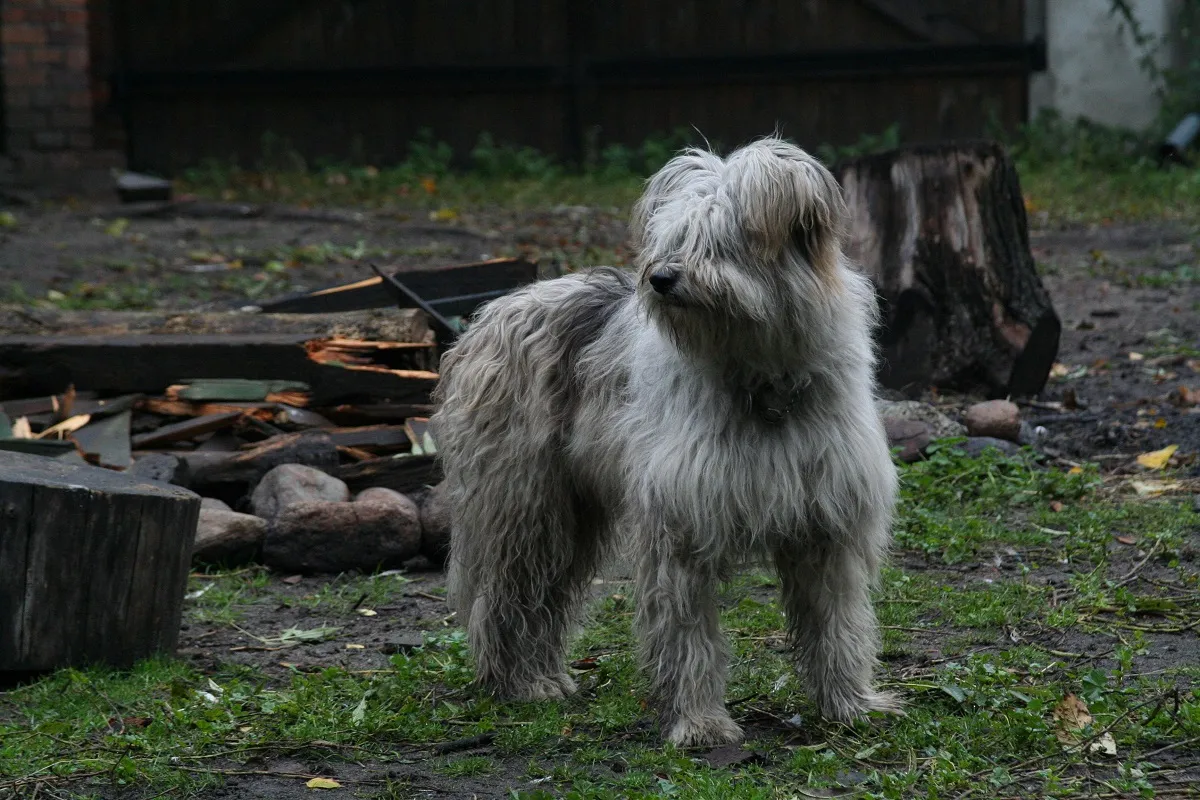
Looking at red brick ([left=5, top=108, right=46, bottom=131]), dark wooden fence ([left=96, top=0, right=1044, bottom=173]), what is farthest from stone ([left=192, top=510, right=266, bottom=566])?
dark wooden fence ([left=96, top=0, right=1044, bottom=173])

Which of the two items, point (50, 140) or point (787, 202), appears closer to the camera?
point (787, 202)

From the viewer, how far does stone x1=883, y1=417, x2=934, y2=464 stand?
7402 mm

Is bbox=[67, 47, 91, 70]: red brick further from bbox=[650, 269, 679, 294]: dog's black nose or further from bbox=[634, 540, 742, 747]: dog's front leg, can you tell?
bbox=[650, 269, 679, 294]: dog's black nose

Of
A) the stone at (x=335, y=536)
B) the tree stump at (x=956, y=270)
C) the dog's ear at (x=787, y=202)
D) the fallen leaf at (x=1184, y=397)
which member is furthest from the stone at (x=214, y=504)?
the fallen leaf at (x=1184, y=397)

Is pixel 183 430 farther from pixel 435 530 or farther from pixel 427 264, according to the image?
pixel 427 264

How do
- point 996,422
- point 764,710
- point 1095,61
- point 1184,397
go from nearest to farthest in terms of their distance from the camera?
point 764,710 < point 996,422 < point 1184,397 < point 1095,61

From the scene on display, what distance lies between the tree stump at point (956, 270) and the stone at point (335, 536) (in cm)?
328

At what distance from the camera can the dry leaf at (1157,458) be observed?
7395mm

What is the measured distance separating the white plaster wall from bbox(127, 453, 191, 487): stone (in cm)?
1228

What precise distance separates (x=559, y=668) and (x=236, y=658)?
135cm

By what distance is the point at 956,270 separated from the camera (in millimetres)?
8414

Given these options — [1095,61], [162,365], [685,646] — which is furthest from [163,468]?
[1095,61]

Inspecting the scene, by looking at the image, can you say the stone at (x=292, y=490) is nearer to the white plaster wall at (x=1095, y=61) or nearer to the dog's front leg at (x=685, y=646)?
the dog's front leg at (x=685, y=646)

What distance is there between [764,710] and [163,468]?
11.4ft
